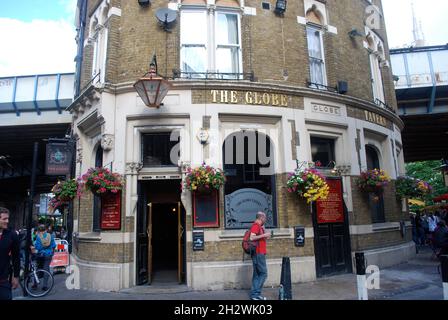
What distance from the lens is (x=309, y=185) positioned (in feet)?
31.6

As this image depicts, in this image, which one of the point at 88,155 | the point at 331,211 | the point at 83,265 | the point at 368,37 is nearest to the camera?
the point at 83,265

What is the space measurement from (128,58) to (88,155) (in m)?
3.83

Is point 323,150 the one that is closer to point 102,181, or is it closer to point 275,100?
point 275,100

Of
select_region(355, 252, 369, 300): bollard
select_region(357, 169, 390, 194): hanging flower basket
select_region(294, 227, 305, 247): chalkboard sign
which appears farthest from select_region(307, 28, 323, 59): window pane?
select_region(355, 252, 369, 300): bollard

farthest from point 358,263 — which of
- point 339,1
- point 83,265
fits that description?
point 339,1

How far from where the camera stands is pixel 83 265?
10148 millimetres

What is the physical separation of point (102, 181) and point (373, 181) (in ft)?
27.8

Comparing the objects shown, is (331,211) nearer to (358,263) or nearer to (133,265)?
(358,263)

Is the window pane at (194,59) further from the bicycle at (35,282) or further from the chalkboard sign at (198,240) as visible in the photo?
the bicycle at (35,282)

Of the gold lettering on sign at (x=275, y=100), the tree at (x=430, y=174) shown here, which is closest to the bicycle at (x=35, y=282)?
the gold lettering on sign at (x=275, y=100)

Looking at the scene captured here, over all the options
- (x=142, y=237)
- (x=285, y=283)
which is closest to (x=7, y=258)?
(x=142, y=237)

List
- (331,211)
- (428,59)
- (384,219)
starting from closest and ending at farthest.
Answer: (331,211), (384,219), (428,59)

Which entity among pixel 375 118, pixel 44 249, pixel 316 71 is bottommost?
pixel 44 249

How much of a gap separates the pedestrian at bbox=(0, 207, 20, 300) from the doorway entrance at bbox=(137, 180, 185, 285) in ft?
14.5
